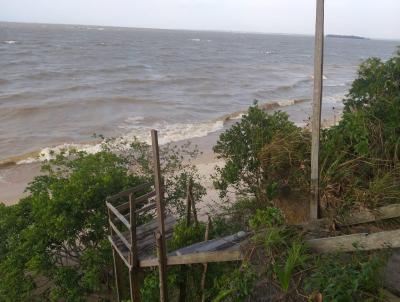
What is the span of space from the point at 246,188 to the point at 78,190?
10.1 ft

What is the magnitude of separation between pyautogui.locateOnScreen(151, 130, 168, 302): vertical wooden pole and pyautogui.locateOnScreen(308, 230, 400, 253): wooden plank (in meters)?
1.72

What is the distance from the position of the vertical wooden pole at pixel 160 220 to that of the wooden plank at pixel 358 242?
5.64ft

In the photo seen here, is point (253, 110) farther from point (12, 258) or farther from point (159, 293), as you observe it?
point (12, 258)

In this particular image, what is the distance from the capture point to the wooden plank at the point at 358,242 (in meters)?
3.73

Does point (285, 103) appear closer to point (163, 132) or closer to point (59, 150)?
point (163, 132)

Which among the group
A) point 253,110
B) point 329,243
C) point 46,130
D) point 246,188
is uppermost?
point 253,110

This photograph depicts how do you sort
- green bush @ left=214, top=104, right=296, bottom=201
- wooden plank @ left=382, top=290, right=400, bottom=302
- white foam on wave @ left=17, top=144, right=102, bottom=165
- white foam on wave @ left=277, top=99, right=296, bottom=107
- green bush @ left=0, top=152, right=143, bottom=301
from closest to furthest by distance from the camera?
wooden plank @ left=382, top=290, right=400, bottom=302 < green bush @ left=0, top=152, right=143, bottom=301 < green bush @ left=214, top=104, right=296, bottom=201 < white foam on wave @ left=17, top=144, right=102, bottom=165 < white foam on wave @ left=277, top=99, right=296, bottom=107

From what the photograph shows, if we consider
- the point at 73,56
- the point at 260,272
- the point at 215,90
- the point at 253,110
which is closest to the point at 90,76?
the point at 215,90

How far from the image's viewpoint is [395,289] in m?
4.09

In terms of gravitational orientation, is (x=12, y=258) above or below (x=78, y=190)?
below

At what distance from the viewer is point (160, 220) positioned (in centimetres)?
487

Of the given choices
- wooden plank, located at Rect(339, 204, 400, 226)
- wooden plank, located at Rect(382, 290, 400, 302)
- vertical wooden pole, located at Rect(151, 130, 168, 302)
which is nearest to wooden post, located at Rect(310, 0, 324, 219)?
wooden plank, located at Rect(339, 204, 400, 226)

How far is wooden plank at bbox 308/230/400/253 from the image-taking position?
3729 millimetres

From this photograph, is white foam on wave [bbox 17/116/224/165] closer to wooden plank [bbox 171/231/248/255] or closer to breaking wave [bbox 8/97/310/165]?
breaking wave [bbox 8/97/310/165]
